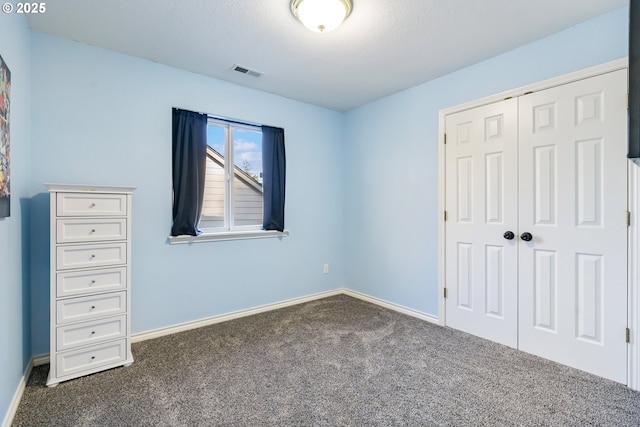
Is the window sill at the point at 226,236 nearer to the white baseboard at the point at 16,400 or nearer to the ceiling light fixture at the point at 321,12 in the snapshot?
the white baseboard at the point at 16,400

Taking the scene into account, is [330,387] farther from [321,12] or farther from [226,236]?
[321,12]

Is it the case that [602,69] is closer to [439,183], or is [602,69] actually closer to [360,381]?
[439,183]

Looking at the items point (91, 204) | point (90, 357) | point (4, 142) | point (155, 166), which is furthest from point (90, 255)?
point (155, 166)

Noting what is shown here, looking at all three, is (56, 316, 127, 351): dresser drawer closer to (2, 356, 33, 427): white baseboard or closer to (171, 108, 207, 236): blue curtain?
(2, 356, 33, 427): white baseboard

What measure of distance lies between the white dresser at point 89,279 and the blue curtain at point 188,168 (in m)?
0.60

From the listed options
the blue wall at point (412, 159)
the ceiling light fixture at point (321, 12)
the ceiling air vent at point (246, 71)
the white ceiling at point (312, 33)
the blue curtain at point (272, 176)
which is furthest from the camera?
the blue curtain at point (272, 176)

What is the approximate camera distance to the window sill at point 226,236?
2.84 m

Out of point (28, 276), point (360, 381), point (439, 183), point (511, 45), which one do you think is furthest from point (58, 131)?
point (511, 45)

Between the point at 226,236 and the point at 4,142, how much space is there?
5.89 feet

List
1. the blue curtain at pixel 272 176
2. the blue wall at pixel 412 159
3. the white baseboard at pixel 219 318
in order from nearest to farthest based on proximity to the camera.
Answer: the blue wall at pixel 412 159
the white baseboard at pixel 219 318
the blue curtain at pixel 272 176

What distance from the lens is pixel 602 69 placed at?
6.70 feet

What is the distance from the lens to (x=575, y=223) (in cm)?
219

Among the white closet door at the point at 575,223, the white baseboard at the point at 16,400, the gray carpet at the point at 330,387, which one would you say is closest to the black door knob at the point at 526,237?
the white closet door at the point at 575,223

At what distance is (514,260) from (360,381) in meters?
1.59
